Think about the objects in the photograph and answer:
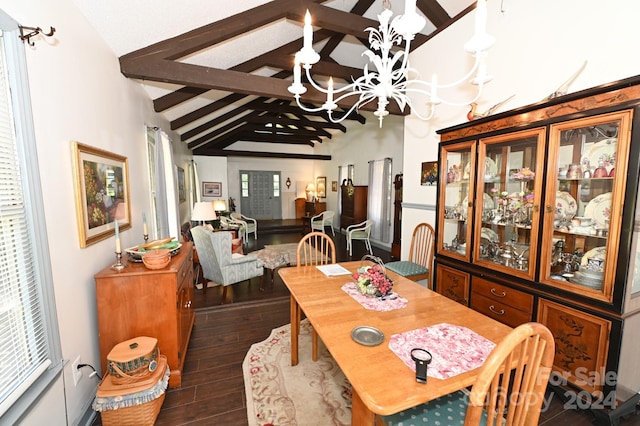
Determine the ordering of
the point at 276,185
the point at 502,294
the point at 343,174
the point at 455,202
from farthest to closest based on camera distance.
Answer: the point at 276,185, the point at 343,174, the point at 455,202, the point at 502,294

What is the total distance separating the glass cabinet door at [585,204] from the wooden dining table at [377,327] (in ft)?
2.64

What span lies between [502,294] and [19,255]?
2935 mm

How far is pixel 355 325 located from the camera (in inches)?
50.6

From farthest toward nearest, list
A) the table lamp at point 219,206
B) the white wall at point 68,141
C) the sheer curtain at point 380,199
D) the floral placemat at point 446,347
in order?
the table lamp at point 219,206 → the sheer curtain at point 380,199 → the white wall at point 68,141 → the floral placemat at point 446,347

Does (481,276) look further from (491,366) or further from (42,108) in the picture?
(42,108)

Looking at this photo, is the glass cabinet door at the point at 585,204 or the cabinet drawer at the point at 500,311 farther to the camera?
the cabinet drawer at the point at 500,311

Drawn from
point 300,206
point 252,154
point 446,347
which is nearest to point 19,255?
point 446,347

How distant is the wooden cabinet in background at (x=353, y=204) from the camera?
6.73 metres

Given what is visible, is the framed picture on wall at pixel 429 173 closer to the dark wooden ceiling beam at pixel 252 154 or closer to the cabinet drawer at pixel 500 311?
the cabinet drawer at pixel 500 311

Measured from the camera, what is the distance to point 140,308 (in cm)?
175

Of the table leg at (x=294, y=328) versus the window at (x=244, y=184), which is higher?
the window at (x=244, y=184)

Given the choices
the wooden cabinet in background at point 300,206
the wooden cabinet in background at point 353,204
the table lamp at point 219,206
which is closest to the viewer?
the wooden cabinet in background at point 353,204

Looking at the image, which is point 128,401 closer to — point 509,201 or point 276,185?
point 509,201

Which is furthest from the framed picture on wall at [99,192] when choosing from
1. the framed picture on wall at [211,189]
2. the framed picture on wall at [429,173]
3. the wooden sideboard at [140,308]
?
the framed picture on wall at [211,189]
